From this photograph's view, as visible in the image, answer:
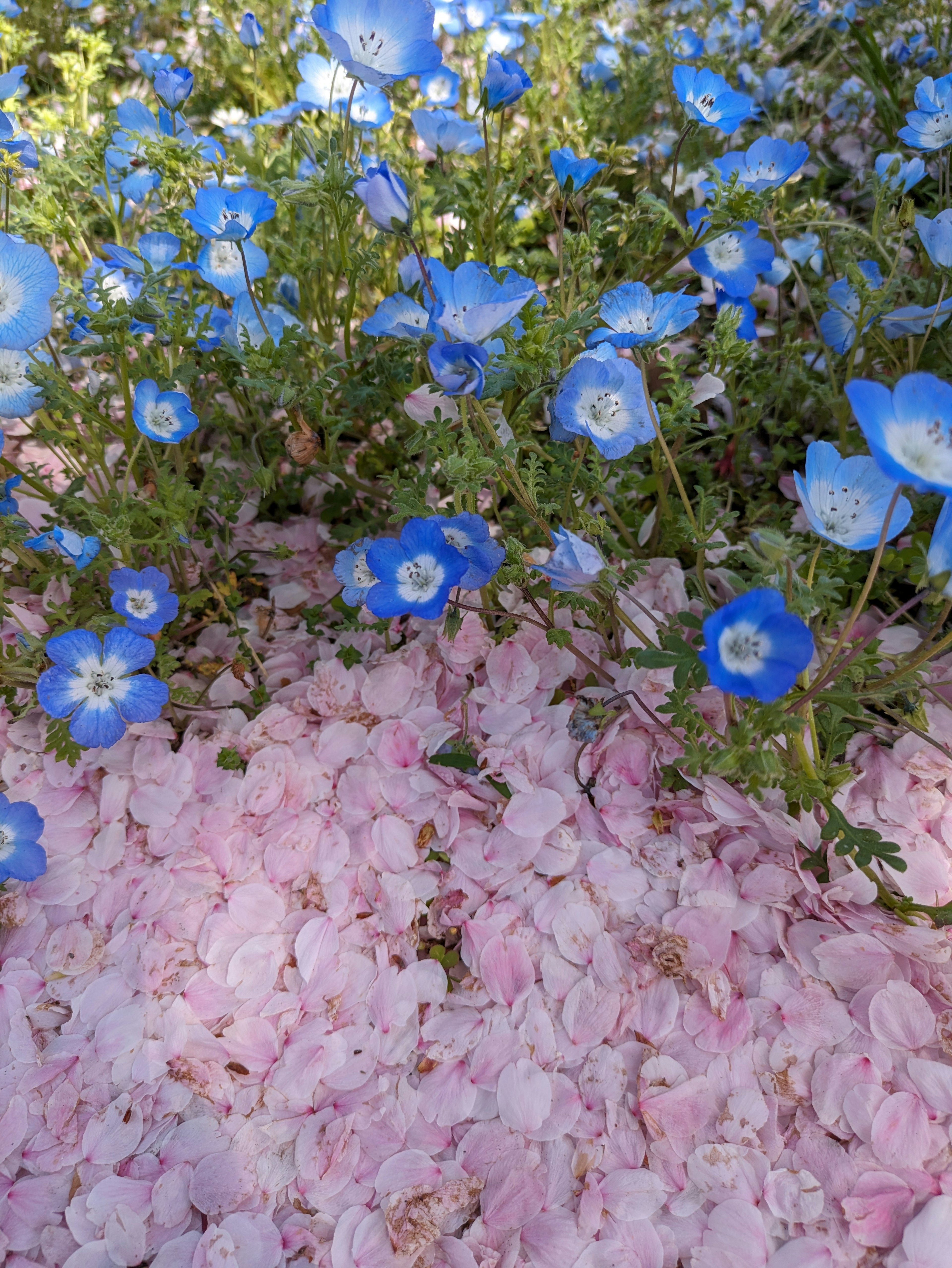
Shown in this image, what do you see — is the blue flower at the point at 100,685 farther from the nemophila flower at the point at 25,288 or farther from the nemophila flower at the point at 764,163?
the nemophila flower at the point at 764,163

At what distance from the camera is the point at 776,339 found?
1.90 metres

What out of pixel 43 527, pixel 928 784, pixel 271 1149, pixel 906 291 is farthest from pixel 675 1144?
pixel 906 291

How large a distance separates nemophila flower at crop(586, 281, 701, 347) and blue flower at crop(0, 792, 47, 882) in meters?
1.13

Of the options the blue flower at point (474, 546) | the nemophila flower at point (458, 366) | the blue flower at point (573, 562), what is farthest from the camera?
the blue flower at point (474, 546)

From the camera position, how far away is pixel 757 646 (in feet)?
3.04

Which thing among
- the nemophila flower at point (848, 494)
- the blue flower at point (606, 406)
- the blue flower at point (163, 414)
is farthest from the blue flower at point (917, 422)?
the blue flower at point (163, 414)

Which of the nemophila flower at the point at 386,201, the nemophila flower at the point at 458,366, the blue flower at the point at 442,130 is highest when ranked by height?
the blue flower at the point at 442,130

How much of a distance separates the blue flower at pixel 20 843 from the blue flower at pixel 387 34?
1.22m

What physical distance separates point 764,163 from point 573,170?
45 cm

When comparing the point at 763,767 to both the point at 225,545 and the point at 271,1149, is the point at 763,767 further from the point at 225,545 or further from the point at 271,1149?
the point at 225,545

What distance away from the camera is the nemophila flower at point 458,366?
1031mm

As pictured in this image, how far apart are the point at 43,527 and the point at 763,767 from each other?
1.44 meters

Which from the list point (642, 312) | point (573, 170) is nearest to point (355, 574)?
point (642, 312)

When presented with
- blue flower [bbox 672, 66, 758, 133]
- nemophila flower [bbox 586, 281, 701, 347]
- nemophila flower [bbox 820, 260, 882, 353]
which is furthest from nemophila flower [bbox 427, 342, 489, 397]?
nemophila flower [bbox 820, 260, 882, 353]
